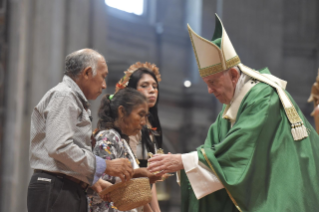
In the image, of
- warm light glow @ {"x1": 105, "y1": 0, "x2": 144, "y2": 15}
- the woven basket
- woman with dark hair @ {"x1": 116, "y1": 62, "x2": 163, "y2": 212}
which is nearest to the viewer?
the woven basket

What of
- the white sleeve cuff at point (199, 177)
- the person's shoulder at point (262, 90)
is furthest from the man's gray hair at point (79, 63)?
the person's shoulder at point (262, 90)

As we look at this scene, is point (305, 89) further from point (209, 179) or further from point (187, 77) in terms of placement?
point (209, 179)

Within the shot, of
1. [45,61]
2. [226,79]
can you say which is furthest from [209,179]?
[45,61]

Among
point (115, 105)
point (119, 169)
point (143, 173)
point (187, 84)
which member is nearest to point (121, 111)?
point (115, 105)

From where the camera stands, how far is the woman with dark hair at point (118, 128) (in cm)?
296

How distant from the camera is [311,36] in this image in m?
8.23

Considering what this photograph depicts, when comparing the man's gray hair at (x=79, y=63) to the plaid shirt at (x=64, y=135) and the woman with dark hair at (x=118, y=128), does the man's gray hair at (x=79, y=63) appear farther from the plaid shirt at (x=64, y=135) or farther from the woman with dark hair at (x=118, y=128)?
the woman with dark hair at (x=118, y=128)

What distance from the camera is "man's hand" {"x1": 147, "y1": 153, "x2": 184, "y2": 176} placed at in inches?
114

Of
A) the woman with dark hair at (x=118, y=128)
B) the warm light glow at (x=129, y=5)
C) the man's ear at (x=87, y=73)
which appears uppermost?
the warm light glow at (x=129, y=5)

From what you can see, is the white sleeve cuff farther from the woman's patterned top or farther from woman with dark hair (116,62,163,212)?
woman with dark hair (116,62,163,212)

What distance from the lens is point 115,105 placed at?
3520mm

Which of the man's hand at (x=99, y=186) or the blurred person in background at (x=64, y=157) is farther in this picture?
the man's hand at (x=99, y=186)

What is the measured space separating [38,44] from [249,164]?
3.69m

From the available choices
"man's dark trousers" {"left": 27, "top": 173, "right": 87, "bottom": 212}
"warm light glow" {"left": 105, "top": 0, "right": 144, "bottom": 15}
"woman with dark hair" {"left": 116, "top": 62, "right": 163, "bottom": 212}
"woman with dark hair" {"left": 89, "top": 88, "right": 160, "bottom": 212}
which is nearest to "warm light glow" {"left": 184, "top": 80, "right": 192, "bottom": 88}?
"warm light glow" {"left": 105, "top": 0, "right": 144, "bottom": 15}
